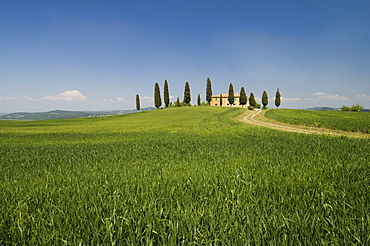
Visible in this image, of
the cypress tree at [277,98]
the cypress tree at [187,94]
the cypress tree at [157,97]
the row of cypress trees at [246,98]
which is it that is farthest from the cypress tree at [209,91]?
the cypress tree at [277,98]

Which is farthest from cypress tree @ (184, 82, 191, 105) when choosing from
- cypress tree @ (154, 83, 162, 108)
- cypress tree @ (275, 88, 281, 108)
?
cypress tree @ (275, 88, 281, 108)

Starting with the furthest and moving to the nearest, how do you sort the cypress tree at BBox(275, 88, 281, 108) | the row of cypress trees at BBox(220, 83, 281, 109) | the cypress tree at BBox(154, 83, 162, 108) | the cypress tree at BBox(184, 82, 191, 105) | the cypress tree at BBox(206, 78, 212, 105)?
the cypress tree at BBox(206, 78, 212, 105), the cypress tree at BBox(184, 82, 191, 105), the cypress tree at BBox(275, 88, 281, 108), the cypress tree at BBox(154, 83, 162, 108), the row of cypress trees at BBox(220, 83, 281, 109)

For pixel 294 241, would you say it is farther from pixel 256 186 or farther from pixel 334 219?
pixel 256 186

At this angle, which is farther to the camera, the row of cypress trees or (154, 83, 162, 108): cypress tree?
(154, 83, 162, 108): cypress tree

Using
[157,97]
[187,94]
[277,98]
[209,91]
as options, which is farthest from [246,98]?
[157,97]

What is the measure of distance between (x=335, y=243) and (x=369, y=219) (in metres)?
0.69

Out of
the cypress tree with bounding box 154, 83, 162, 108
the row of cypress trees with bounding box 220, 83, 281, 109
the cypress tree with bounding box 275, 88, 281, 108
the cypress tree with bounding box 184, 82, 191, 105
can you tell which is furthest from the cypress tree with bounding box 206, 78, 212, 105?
the cypress tree with bounding box 275, 88, 281, 108

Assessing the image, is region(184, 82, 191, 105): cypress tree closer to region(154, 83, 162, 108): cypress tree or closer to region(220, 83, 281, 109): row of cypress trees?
region(154, 83, 162, 108): cypress tree

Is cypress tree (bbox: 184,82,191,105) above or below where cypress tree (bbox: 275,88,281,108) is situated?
above

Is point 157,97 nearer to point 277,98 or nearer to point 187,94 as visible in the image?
point 187,94

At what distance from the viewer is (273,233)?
195cm

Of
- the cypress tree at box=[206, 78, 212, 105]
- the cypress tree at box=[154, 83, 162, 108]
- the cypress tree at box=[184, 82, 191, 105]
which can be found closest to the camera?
the cypress tree at box=[154, 83, 162, 108]

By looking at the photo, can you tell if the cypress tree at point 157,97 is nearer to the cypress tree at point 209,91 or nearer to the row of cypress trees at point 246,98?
the cypress tree at point 209,91

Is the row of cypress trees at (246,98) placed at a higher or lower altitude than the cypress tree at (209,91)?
lower
